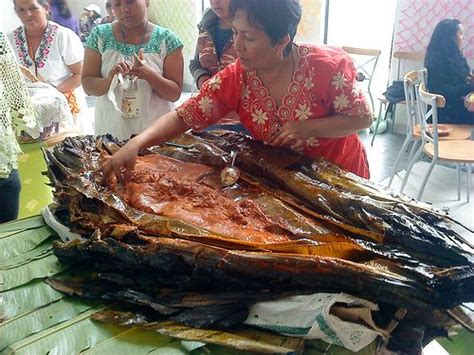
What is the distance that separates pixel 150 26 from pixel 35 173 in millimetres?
967

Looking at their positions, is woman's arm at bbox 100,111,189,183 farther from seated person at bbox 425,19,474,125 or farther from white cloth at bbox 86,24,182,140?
seated person at bbox 425,19,474,125

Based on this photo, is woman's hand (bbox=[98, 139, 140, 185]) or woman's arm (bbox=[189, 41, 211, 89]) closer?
woman's hand (bbox=[98, 139, 140, 185])

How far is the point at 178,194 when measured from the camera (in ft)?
4.14

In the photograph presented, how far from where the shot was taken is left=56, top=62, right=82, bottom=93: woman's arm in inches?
101

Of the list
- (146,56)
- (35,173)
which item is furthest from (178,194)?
(35,173)

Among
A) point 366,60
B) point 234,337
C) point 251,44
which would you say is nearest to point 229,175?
point 251,44

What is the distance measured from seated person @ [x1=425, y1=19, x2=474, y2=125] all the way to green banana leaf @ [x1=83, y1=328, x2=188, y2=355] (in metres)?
3.69

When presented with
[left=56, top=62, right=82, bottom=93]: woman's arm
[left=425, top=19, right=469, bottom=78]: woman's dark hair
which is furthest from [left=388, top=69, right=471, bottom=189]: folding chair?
[left=56, top=62, right=82, bottom=93]: woman's arm

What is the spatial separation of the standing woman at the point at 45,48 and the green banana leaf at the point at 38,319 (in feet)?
5.92

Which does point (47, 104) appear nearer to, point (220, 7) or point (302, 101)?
point (220, 7)

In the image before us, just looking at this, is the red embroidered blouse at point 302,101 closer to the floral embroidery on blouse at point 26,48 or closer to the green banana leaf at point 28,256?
the green banana leaf at point 28,256

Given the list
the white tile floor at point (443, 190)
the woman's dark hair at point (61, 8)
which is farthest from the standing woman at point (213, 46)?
the woman's dark hair at point (61, 8)

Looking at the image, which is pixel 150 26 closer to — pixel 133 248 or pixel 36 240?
pixel 36 240

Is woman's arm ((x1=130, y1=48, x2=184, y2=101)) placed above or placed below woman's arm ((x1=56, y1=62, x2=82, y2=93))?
above
